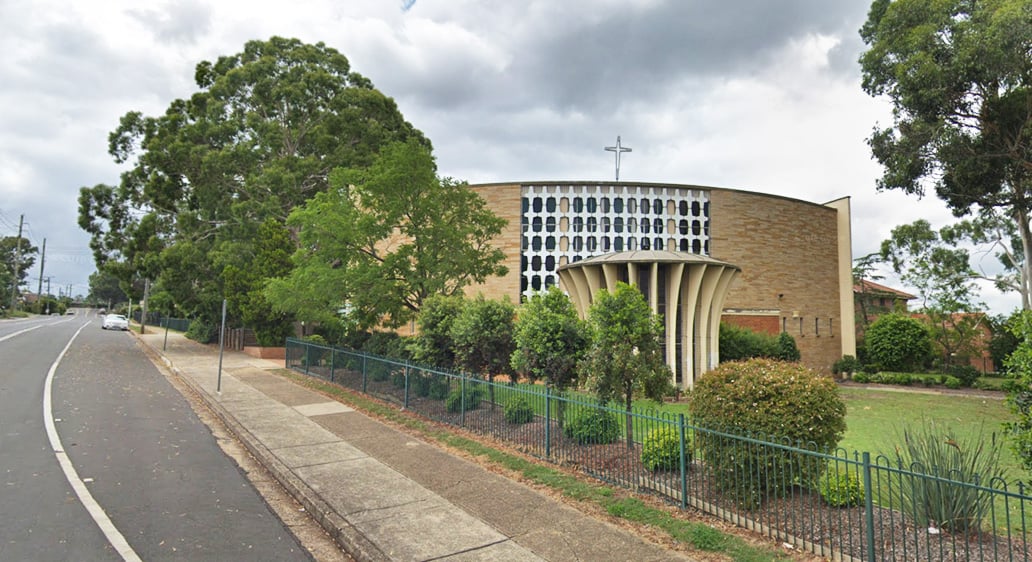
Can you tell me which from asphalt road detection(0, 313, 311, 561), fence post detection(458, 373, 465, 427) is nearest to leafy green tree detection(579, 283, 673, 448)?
fence post detection(458, 373, 465, 427)

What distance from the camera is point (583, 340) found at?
10.2m

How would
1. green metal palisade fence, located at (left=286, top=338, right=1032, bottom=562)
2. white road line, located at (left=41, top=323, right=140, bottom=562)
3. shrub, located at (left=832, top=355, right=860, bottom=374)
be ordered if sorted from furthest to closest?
shrub, located at (left=832, top=355, right=860, bottom=374)
white road line, located at (left=41, top=323, right=140, bottom=562)
green metal palisade fence, located at (left=286, top=338, right=1032, bottom=562)

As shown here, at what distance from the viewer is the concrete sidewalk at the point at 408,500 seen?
541 centimetres

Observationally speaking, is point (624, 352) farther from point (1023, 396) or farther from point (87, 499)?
point (87, 499)

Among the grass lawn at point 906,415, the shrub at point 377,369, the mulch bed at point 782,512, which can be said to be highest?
the shrub at point 377,369

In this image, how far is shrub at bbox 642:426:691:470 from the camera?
7344 mm

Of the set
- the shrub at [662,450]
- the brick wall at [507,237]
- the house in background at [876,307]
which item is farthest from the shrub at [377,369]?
the house in background at [876,307]

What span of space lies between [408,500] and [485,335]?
18.0 ft

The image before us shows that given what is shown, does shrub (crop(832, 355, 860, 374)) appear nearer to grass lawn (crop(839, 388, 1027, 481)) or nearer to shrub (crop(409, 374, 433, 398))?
grass lawn (crop(839, 388, 1027, 481))

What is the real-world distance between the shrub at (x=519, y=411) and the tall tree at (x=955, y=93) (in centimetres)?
1633

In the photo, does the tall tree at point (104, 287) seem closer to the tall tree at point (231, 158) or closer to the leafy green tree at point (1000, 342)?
the tall tree at point (231, 158)

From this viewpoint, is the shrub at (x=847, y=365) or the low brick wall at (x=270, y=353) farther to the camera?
the shrub at (x=847, y=365)

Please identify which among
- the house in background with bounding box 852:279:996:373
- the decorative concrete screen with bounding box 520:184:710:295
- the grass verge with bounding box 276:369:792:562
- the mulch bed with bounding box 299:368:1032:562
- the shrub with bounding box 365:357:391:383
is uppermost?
the decorative concrete screen with bounding box 520:184:710:295

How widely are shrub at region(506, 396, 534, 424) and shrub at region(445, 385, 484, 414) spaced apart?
1093 millimetres
